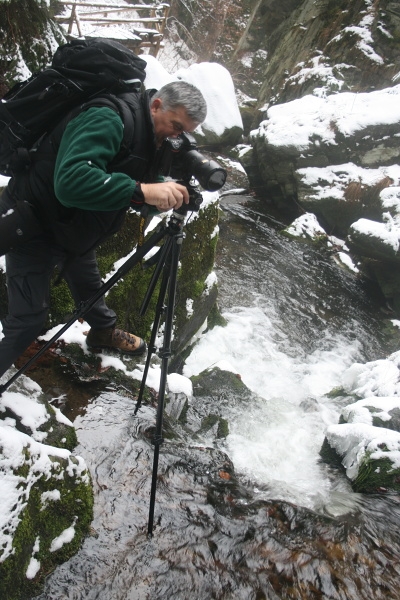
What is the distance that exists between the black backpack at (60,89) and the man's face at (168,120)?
0.55 ft

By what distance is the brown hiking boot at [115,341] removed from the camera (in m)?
3.31

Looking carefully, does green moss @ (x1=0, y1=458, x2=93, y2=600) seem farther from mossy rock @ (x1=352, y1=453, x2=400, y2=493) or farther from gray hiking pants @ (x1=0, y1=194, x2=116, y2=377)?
mossy rock @ (x1=352, y1=453, x2=400, y2=493)

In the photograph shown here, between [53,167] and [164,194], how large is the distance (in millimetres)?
570

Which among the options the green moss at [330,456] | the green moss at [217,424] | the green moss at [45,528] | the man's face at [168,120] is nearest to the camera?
the green moss at [45,528]

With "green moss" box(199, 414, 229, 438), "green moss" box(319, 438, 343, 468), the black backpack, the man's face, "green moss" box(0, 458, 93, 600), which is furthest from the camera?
"green moss" box(319, 438, 343, 468)

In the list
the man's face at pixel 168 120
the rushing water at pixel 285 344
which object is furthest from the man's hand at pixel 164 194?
the rushing water at pixel 285 344

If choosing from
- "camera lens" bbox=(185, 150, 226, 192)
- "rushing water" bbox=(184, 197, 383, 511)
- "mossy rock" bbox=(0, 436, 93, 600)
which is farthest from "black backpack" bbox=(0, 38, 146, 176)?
"rushing water" bbox=(184, 197, 383, 511)

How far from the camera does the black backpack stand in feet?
6.22

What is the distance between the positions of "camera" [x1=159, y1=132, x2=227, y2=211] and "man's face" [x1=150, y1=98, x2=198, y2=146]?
49 mm

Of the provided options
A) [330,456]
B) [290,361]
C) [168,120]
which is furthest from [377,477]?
[168,120]

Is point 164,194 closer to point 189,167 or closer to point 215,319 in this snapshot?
point 189,167

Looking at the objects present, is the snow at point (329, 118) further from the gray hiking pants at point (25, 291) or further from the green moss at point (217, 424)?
the gray hiking pants at point (25, 291)

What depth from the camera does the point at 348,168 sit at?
38.6ft

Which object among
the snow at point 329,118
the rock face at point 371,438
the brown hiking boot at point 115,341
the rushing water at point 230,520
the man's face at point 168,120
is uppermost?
the man's face at point 168,120
